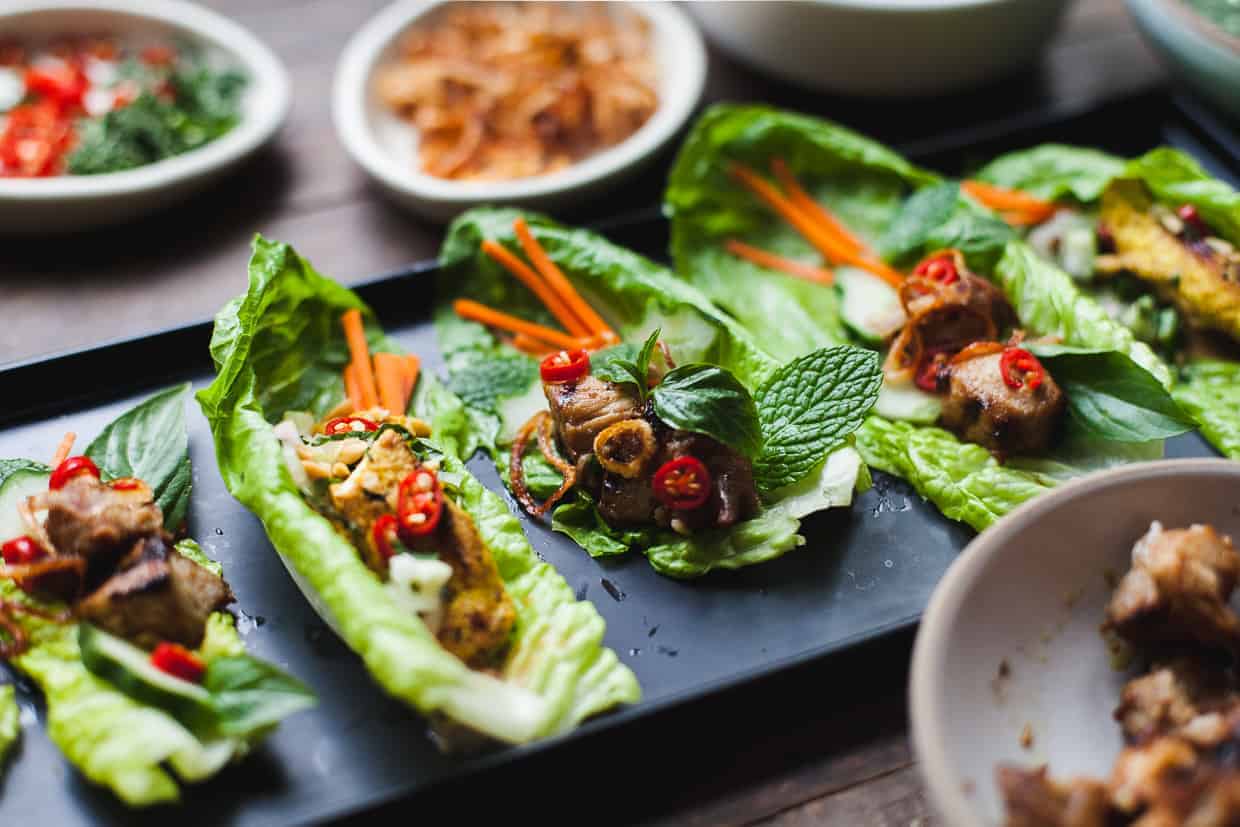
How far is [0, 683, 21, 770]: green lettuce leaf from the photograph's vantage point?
263 cm

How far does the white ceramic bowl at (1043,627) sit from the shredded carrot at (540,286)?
159 centimetres

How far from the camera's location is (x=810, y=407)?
314cm

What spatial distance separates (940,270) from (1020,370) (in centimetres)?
48

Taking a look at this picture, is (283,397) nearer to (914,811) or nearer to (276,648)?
(276,648)

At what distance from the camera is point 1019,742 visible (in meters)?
2.54

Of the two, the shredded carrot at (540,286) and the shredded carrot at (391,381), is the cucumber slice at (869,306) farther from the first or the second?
the shredded carrot at (391,381)

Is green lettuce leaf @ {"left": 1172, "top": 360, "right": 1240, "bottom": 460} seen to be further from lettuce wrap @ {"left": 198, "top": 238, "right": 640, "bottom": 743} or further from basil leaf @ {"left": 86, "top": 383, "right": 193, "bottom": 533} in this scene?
basil leaf @ {"left": 86, "top": 383, "right": 193, "bottom": 533}

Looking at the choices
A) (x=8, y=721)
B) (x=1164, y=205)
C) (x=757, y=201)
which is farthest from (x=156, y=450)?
(x=1164, y=205)

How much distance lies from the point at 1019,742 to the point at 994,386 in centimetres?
112

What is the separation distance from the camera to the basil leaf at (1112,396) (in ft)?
10.3

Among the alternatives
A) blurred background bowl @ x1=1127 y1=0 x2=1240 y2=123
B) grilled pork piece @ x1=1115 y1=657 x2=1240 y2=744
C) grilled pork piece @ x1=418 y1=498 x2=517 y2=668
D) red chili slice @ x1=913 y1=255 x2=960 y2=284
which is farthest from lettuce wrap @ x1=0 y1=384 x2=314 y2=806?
blurred background bowl @ x1=1127 y1=0 x2=1240 y2=123

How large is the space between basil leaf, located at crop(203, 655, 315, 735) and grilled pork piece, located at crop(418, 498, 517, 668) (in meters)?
0.37

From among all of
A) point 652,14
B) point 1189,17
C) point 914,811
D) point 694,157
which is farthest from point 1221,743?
point 652,14

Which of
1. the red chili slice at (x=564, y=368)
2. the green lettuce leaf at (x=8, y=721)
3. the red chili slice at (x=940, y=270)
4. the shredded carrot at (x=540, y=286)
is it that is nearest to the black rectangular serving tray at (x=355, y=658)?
the green lettuce leaf at (x=8, y=721)
